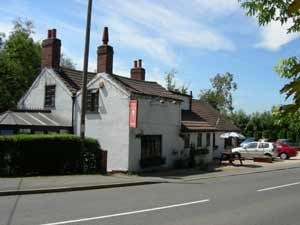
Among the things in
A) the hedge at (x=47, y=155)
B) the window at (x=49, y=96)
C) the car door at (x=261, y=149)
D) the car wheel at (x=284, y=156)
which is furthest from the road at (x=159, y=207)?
the car wheel at (x=284, y=156)

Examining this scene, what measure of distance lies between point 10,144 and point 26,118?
6.55m

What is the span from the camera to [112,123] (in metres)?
26.8

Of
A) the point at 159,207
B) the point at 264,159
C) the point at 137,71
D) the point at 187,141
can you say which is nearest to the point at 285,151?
the point at 264,159

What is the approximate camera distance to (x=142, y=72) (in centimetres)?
3381

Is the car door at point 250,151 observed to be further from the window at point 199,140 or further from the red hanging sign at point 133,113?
the red hanging sign at point 133,113

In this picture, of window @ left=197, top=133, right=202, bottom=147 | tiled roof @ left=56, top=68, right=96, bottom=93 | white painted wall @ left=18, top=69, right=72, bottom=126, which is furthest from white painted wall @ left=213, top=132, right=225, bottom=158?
white painted wall @ left=18, top=69, right=72, bottom=126

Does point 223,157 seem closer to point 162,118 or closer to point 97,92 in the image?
point 162,118

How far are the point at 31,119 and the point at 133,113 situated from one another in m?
6.14

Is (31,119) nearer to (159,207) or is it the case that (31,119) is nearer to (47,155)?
(47,155)

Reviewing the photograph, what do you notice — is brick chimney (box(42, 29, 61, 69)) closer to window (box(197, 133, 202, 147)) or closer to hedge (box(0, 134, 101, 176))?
hedge (box(0, 134, 101, 176))

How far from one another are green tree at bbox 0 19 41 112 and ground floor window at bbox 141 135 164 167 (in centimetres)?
2205

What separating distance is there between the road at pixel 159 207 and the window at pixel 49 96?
13704mm

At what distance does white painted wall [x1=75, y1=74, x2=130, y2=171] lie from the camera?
25.9 metres

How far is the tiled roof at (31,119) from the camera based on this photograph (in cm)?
2571
